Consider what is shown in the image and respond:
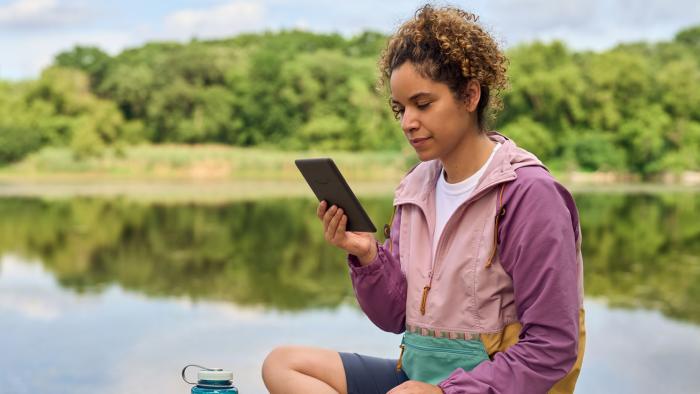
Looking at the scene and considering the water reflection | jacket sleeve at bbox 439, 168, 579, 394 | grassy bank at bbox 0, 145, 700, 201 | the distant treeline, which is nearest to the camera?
jacket sleeve at bbox 439, 168, 579, 394

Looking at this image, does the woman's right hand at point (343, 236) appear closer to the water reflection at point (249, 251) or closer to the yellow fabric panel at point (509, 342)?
the yellow fabric panel at point (509, 342)

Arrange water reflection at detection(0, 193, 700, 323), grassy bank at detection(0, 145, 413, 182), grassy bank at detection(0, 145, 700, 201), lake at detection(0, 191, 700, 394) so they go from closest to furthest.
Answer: lake at detection(0, 191, 700, 394) → water reflection at detection(0, 193, 700, 323) → grassy bank at detection(0, 145, 700, 201) → grassy bank at detection(0, 145, 413, 182)

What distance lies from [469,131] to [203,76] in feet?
118

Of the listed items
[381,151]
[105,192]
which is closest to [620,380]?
[105,192]

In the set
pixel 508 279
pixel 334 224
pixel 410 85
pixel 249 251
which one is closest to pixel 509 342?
pixel 508 279

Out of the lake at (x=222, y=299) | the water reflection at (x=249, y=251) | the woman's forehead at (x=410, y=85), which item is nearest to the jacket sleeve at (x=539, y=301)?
the woman's forehead at (x=410, y=85)

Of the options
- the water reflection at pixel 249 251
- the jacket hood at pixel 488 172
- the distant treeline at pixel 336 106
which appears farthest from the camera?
the distant treeline at pixel 336 106

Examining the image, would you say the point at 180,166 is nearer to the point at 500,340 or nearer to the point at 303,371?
the point at 303,371

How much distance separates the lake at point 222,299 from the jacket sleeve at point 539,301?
9.07 feet

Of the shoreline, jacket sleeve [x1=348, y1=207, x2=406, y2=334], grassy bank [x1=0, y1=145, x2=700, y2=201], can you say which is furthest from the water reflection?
grassy bank [x1=0, y1=145, x2=700, y2=201]

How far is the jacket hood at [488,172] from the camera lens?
1844 millimetres

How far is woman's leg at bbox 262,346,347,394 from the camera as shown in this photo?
1976mm

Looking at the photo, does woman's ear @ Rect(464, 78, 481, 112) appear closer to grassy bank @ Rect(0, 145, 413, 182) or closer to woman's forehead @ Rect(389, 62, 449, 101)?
woman's forehead @ Rect(389, 62, 449, 101)

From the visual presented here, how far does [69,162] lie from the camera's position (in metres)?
30.1
